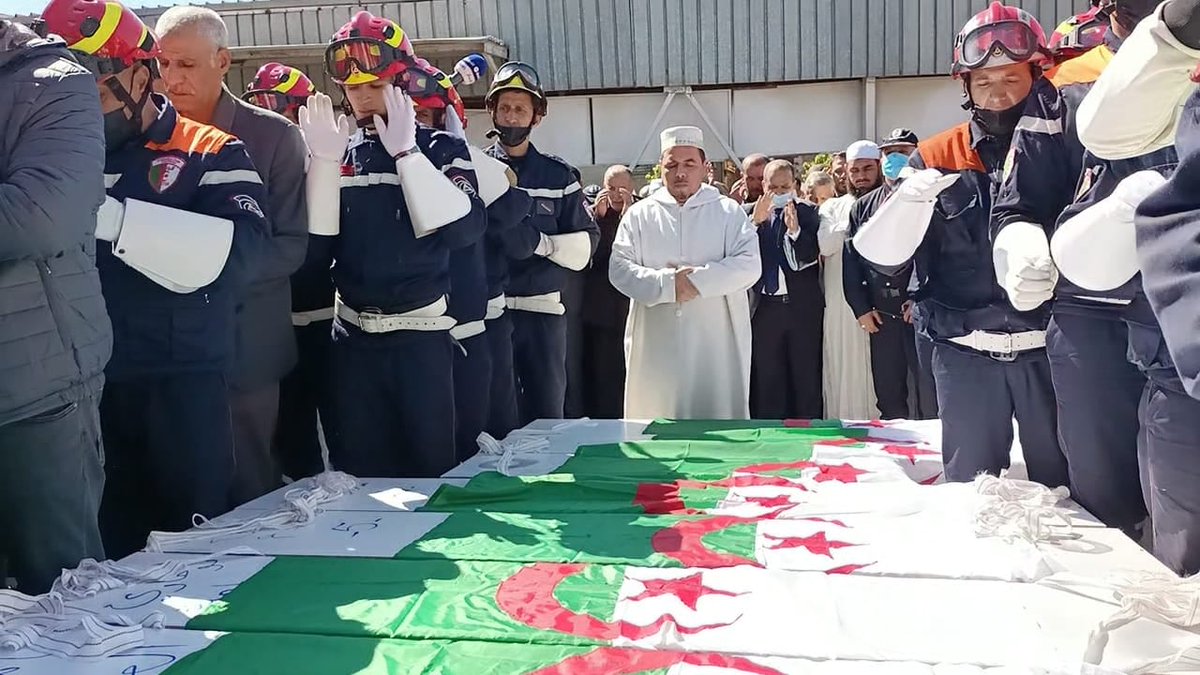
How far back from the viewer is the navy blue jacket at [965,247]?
107 inches

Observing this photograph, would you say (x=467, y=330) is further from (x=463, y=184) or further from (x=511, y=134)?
(x=511, y=134)

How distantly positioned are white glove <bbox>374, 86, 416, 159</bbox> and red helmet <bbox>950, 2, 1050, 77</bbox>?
1640mm

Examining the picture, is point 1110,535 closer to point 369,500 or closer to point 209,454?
point 369,500

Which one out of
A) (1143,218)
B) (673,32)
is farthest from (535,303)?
(673,32)

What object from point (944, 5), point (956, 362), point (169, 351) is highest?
point (944, 5)

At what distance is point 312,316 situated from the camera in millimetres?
3545

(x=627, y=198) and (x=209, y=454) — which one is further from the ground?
(x=627, y=198)

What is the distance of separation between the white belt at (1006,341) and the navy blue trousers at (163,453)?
216cm

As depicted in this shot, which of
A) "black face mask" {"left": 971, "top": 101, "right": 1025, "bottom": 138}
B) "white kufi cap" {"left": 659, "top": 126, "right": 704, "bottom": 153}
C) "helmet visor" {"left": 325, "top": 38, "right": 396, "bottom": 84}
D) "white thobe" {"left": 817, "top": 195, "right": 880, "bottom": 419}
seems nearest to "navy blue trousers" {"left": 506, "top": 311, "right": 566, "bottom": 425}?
"white kufi cap" {"left": 659, "top": 126, "right": 704, "bottom": 153}

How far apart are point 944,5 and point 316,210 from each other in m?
10.4

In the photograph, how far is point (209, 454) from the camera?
252 centimetres

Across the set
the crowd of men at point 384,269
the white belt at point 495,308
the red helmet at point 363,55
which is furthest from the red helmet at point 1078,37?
the white belt at point 495,308

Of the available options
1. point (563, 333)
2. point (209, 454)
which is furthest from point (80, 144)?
point (563, 333)

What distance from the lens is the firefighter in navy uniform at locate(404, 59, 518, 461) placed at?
3.46 meters
